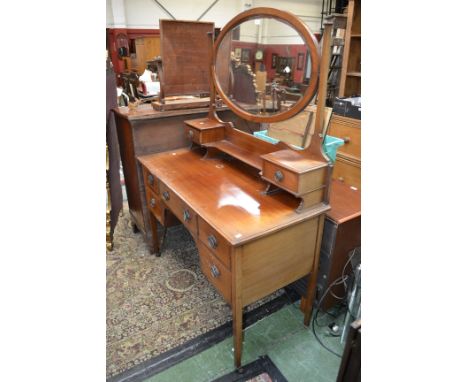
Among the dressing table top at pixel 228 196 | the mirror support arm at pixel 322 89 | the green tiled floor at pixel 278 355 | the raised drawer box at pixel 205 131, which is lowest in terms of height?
the green tiled floor at pixel 278 355

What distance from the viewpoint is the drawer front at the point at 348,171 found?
2.65 m

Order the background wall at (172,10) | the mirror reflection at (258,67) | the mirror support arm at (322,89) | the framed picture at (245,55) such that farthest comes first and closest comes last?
the background wall at (172,10) < the framed picture at (245,55) < the mirror reflection at (258,67) < the mirror support arm at (322,89)

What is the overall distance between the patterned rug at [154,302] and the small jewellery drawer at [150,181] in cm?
65

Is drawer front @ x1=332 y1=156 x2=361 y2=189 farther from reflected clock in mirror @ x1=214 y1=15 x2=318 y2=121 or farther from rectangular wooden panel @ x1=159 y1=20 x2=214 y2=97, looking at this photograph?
rectangular wooden panel @ x1=159 y1=20 x2=214 y2=97

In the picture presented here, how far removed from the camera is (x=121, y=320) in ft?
6.29

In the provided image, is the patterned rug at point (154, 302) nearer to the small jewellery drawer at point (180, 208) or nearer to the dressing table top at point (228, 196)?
the small jewellery drawer at point (180, 208)

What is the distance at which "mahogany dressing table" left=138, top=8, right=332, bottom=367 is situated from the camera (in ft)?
4.52

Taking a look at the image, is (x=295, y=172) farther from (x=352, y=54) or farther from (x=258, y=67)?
(x=352, y=54)

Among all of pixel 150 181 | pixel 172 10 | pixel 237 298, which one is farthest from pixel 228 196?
pixel 172 10

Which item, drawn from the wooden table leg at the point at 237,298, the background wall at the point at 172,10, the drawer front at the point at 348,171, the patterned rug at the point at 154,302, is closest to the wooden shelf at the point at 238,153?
the wooden table leg at the point at 237,298

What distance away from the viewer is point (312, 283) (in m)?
1.74

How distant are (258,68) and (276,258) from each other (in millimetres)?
1192

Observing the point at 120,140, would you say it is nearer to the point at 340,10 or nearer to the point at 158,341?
the point at 158,341

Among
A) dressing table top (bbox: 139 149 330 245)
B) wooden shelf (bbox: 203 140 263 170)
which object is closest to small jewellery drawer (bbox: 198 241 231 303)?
dressing table top (bbox: 139 149 330 245)
